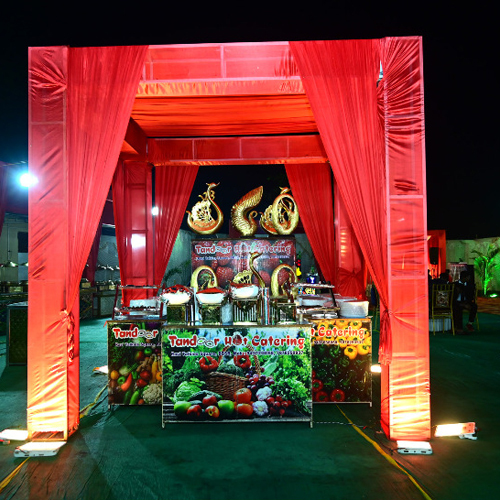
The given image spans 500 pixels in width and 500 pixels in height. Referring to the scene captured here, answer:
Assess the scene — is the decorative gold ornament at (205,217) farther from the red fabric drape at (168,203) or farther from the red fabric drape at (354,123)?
the red fabric drape at (354,123)

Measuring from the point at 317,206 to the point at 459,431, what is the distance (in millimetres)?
4171

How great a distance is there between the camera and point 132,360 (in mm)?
3633

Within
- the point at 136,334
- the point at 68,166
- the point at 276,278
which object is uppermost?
the point at 68,166

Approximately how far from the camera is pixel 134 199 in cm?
623

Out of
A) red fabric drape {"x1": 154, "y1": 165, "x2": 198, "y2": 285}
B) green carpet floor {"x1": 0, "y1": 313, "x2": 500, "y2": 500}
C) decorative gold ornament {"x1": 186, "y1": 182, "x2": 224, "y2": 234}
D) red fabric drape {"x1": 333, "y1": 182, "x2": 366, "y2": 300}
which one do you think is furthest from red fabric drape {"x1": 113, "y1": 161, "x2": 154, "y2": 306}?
red fabric drape {"x1": 333, "y1": 182, "x2": 366, "y2": 300}

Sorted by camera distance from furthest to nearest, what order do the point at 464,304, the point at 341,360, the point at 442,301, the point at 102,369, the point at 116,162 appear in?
1. the point at 464,304
2. the point at 442,301
3. the point at 102,369
4. the point at 341,360
5. the point at 116,162

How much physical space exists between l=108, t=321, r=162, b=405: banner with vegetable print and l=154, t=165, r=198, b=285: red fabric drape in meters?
2.73

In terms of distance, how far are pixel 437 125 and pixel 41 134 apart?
11934 mm

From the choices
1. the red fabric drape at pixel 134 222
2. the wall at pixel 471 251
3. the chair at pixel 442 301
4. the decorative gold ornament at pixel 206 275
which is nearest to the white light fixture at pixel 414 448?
the decorative gold ornament at pixel 206 275

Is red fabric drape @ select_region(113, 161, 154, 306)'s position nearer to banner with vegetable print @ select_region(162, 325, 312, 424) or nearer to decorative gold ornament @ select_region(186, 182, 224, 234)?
decorative gold ornament @ select_region(186, 182, 224, 234)

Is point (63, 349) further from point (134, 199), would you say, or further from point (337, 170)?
point (134, 199)

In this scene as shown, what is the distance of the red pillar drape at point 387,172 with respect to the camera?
2943 millimetres

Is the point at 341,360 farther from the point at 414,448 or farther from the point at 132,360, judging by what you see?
the point at 132,360

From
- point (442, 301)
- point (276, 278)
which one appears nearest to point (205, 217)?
point (276, 278)
